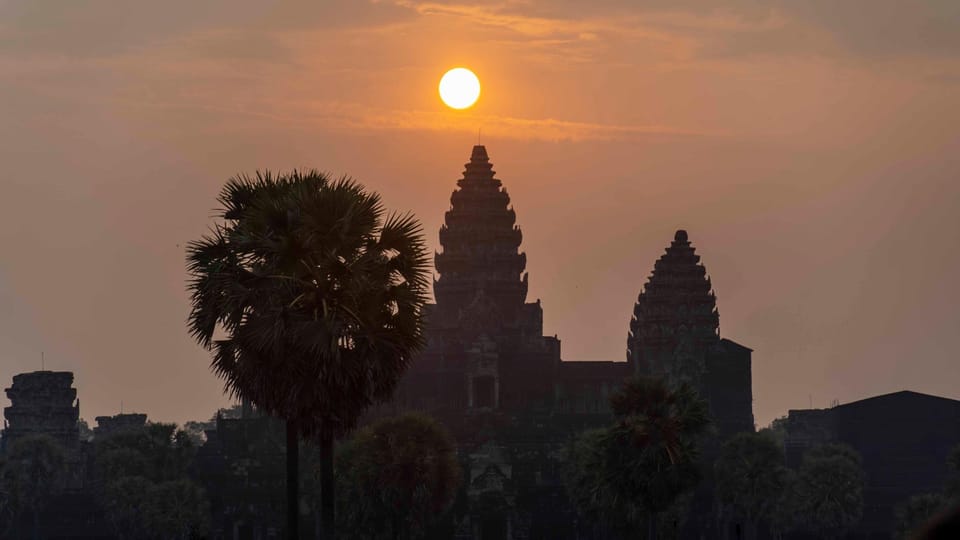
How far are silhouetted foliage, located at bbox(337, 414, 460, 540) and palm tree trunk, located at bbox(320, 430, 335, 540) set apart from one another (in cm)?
5918

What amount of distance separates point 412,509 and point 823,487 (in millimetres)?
62090

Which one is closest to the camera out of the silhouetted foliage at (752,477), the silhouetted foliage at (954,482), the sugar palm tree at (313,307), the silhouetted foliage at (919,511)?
the sugar palm tree at (313,307)

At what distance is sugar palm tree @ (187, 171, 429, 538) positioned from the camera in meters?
56.3

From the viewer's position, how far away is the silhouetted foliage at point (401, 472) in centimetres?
11944

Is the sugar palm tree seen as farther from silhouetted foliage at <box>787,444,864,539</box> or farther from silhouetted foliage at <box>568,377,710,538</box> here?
silhouetted foliage at <box>787,444,864,539</box>

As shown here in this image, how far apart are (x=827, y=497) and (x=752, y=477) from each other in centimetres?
954

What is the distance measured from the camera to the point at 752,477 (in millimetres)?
169250

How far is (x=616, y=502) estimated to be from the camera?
102250 mm

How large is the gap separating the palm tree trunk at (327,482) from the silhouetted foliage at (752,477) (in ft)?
371

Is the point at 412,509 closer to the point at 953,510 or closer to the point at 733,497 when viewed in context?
the point at 733,497

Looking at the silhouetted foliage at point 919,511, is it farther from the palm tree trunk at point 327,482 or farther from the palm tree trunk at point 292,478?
the palm tree trunk at point 327,482

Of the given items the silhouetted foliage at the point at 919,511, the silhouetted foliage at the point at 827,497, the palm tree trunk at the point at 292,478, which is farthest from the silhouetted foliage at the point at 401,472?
the palm tree trunk at the point at 292,478

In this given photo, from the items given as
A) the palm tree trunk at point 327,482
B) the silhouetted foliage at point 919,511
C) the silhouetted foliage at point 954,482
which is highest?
the silhouetted foliage at point 954,482

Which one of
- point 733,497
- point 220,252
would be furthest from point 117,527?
point 220,252
